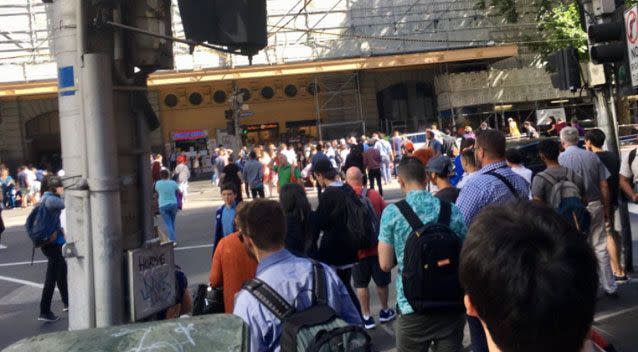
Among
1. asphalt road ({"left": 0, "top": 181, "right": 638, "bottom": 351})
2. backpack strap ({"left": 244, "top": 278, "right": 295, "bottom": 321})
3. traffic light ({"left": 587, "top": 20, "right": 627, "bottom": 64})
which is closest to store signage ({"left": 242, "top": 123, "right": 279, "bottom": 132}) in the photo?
asphalt road ({"left": 0, "top": 181, "right": 638, "bottom": 351})

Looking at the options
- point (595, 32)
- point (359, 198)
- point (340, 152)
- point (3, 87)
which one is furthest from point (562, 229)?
point (3, 87)

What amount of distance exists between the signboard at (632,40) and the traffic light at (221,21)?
411 cm

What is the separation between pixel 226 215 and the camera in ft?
26.9

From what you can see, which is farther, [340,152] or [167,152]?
[167,152]

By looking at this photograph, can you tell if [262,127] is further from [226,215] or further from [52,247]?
[226,215]

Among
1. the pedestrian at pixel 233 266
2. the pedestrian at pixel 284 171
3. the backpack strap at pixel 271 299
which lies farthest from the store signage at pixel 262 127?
the backpack strap at pixel 271 299

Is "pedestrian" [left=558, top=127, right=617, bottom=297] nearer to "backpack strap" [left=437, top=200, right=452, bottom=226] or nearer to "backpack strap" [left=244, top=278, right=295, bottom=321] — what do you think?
"backpack strap" [left=437, top=200, right=452, bottom=226]

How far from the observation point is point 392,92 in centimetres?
3953

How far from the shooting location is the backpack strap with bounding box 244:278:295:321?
343 centimetres

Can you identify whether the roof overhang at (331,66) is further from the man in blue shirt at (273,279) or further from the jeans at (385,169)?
the man in blue shirt at (273,279)

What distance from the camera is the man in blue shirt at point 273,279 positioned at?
3447mm

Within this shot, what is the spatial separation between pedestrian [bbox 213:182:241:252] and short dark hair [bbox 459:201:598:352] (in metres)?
6.08

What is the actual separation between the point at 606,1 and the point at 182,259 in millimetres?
8141

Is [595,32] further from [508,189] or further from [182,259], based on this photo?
[182,259]
